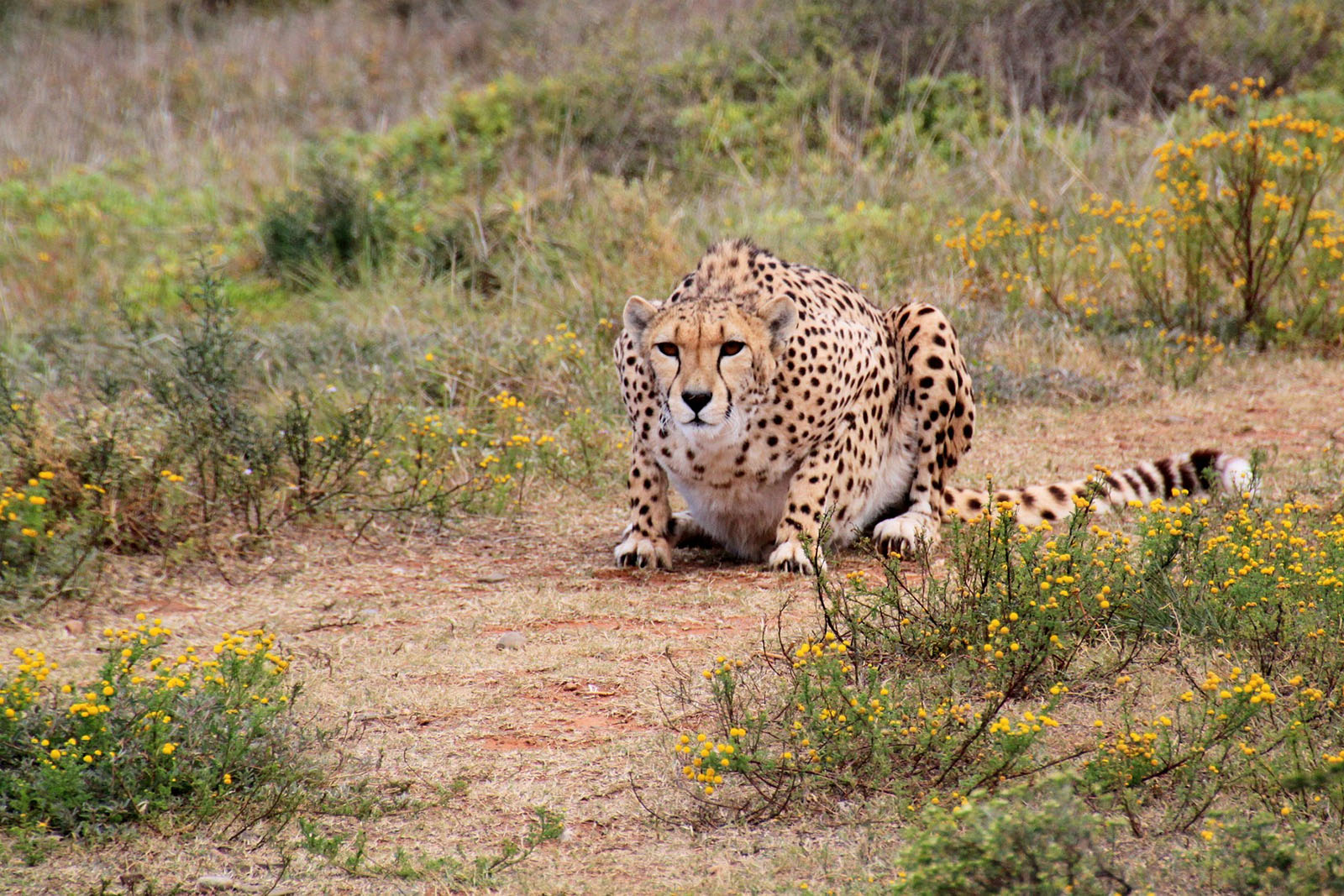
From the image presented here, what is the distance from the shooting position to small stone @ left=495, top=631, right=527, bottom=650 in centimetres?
427

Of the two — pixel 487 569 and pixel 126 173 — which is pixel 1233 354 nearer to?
pixel 487 569

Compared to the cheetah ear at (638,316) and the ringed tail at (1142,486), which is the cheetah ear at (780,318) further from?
the ringed tail at (1142,486)

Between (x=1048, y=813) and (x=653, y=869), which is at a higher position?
(x=1048, y=813)

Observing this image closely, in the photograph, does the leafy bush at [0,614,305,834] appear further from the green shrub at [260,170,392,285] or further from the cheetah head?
the green shrub at [260,170,392,285]

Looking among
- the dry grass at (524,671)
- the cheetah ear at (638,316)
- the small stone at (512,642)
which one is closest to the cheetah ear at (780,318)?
the cheetah ear at (638,316)

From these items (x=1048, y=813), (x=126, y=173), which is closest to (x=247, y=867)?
(x=1048, y=813)

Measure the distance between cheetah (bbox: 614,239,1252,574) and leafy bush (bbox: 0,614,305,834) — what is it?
169 cm

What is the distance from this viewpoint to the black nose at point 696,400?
4.46 meters

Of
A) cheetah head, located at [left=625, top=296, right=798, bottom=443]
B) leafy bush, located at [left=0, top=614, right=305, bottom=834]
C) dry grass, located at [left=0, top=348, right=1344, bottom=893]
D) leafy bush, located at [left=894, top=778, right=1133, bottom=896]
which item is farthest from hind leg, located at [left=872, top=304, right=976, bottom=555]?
leafy bush, located at [left=894, top=778, right=1133, bottom=896]

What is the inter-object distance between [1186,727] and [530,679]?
1.71 meters

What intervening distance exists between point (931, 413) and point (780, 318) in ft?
2.91

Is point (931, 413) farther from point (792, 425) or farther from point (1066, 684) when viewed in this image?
point (1066, 684)

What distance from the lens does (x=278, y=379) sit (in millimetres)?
7020

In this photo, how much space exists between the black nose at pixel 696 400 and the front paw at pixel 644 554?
0.72m
